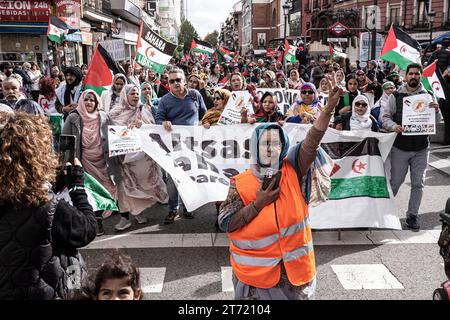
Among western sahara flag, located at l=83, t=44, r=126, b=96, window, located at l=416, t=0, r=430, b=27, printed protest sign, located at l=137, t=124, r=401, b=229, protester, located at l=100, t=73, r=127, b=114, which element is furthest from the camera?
window, located at l=416, t=0, r=430, b=27

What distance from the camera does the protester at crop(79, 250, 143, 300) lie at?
215 centimetres

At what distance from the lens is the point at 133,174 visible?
20.4ft

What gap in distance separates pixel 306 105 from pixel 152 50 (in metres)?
4.18

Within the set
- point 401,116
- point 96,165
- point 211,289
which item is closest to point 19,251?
point 211,289

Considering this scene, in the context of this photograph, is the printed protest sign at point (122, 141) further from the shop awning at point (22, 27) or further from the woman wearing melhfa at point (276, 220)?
the shop awning at point (22, 27)

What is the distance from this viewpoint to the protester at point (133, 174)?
20.0 ft

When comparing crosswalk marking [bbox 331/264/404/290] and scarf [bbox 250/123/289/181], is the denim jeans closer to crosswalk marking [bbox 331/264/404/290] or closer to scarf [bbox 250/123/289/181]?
crosswalk marking [bbox 331/264/404/290]

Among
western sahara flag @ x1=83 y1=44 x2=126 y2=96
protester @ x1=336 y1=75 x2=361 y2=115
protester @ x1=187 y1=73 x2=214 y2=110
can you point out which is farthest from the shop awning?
protester @ x1=336 y1=75 x2=361 y2=115

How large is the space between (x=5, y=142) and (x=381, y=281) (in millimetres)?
3587

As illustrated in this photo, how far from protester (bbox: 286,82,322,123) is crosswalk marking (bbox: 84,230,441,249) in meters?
1.46

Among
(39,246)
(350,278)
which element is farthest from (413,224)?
(39,246)

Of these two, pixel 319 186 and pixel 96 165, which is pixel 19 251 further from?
pixel 96 165

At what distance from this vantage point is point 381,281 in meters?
4.49

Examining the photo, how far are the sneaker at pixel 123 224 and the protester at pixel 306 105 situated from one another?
7.86 ft
